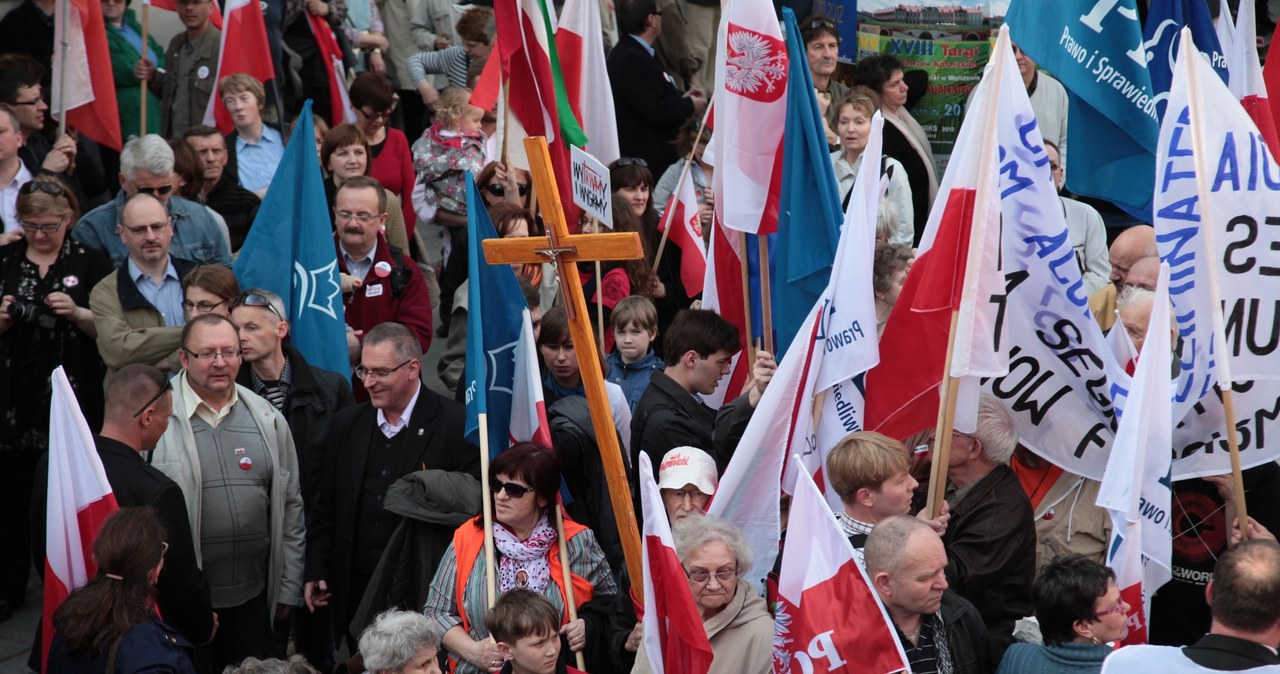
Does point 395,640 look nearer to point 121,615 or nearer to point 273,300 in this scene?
point 121,615

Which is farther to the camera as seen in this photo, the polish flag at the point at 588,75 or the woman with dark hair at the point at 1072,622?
the polish flag at the point at 588,75

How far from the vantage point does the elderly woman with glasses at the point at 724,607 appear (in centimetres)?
507

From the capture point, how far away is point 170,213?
796cm

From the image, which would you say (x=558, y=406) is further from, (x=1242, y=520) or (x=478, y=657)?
(x=1242, y=520)

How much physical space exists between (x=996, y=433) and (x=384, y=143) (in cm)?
565

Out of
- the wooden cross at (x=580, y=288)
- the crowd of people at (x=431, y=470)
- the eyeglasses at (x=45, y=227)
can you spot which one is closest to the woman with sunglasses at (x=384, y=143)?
the crowd of people at (x=431, y=470)

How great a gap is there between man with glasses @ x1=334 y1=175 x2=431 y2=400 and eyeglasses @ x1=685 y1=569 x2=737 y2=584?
3217 mm

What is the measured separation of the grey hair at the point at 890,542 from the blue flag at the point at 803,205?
86.0 inches

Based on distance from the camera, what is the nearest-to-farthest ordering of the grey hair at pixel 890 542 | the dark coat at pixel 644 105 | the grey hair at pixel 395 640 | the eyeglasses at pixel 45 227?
1. the grey hair at pixel 890 542
2. the grey hair at pixel 395 640
3. the eyeglasses at pixel 45 227
4. the dark coat at pixel 644 105

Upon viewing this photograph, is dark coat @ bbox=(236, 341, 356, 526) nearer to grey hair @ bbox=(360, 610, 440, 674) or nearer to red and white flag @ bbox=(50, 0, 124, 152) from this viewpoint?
grey hair @ bbox=(360, 610, 440, 674)

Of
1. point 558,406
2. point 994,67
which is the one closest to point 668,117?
point 558,406

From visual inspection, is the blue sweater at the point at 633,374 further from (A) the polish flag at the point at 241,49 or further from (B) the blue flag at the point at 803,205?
(A) the polish flag at the point at 241,49

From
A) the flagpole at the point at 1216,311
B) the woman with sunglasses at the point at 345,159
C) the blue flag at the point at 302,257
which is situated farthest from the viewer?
the woman with sunglasses at the point at 345,159

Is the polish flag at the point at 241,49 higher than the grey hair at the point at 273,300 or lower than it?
higher
